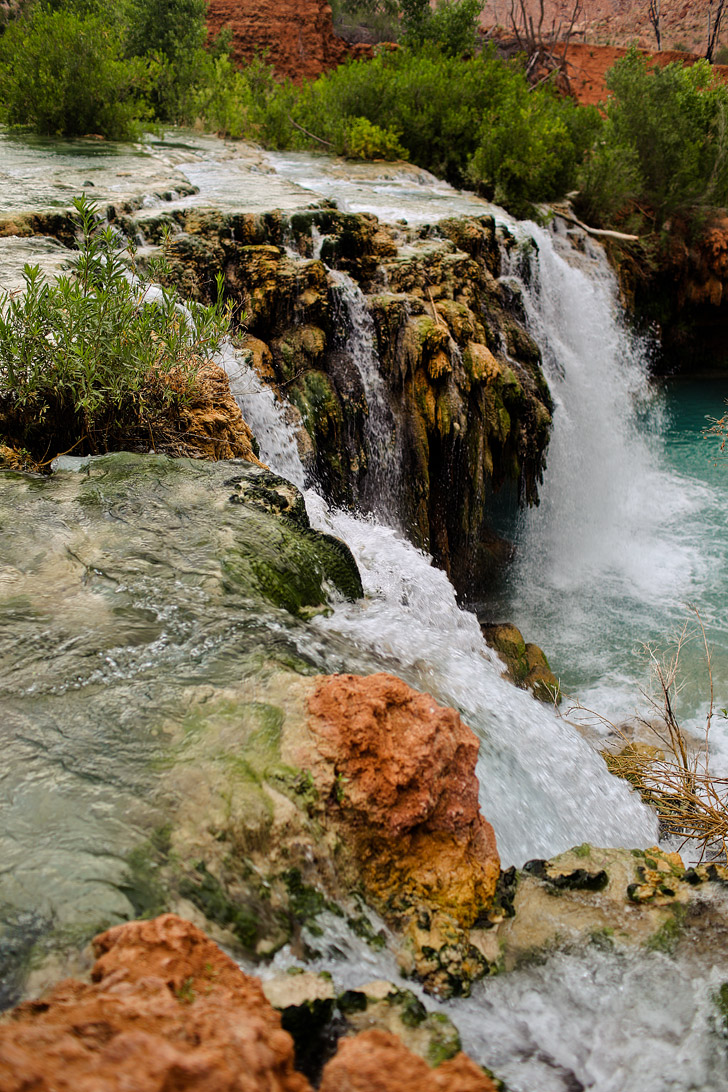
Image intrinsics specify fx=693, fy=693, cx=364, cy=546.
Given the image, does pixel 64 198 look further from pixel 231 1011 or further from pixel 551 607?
pixel 231 1011

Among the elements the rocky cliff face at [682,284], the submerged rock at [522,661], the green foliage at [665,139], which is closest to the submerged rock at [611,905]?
the submerged rock at [522,661]

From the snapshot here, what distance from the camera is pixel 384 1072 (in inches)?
43.6

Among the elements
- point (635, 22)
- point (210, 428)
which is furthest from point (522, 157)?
point (635, 22)

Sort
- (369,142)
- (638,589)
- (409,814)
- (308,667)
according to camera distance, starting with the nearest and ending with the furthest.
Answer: (409,814) < (308,667) < (638,589) < (369,142)

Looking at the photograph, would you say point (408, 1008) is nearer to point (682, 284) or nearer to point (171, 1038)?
point (171, 1038)

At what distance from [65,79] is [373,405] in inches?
317

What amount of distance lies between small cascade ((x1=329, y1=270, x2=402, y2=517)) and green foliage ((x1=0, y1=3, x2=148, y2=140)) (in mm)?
7023

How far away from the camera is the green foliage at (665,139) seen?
13156mm

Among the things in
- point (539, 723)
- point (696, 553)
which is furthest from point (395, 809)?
point (696, 553)

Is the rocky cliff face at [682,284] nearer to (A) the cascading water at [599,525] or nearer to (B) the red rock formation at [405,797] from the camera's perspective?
(A) the cascading water at [599,525]

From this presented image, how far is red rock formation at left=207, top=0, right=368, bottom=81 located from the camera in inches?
998

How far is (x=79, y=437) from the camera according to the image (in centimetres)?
371

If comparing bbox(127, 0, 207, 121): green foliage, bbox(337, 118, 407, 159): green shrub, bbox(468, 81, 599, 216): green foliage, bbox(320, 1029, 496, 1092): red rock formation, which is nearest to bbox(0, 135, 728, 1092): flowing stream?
bbox(320, 1029, 496, 1092): red rock formation

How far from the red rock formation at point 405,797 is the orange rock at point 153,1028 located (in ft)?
1.85
